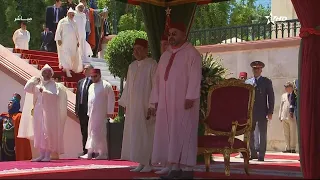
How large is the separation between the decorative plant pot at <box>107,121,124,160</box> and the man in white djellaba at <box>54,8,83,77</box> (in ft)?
15.9

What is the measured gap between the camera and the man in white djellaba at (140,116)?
30.6 ft

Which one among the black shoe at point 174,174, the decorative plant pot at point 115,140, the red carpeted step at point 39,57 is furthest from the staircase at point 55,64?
the black shoe at point 174,174

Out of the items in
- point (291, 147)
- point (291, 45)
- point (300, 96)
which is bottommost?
point (291, 147)

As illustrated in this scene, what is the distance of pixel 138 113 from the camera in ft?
30.7

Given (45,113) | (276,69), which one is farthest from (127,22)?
(45,113)

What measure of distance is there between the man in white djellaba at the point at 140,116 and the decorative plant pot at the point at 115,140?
3.09m

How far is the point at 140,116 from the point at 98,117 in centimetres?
361

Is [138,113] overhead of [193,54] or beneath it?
beneath

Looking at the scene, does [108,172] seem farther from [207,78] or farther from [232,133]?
[207,78]

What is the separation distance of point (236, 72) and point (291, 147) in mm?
2371

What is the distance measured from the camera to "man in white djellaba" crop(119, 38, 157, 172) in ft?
30.6

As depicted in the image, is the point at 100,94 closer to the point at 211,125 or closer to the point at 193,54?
the point at 211,125

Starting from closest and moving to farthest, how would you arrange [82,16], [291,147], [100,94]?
[100,94] → [291,147] → [82,16]

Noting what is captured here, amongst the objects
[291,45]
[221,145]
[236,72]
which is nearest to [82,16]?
[236,72]
